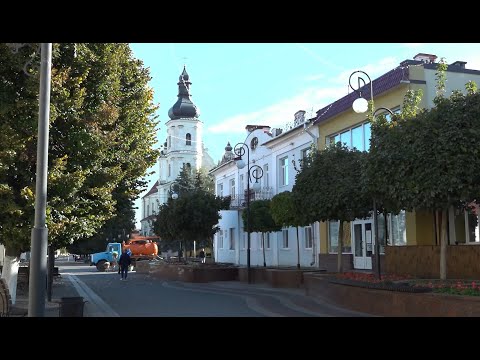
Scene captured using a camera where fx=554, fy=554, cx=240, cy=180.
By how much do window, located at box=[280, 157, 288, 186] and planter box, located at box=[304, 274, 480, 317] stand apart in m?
16.7

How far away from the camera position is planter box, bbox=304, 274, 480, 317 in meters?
10.1

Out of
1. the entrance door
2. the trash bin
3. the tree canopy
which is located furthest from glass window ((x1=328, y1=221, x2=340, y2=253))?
the trash bin

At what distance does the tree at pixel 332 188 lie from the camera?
17.2 meters

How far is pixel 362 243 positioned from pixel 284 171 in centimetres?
950

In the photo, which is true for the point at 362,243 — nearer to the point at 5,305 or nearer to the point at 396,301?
the point at 396,301

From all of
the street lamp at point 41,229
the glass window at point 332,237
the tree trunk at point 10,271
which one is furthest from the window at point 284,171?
the street lamp at point 41,229

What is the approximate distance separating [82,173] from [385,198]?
7.55 m

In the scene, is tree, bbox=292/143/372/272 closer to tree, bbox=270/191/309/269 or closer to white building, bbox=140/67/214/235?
tree, bbox=270/191/309/269

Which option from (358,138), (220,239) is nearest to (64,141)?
(358,138)

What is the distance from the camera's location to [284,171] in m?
32.9

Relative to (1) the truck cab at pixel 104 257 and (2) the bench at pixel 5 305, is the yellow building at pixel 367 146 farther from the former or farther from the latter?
(1) the truck cab at pixel 104 257

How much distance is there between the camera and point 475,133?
11.7m

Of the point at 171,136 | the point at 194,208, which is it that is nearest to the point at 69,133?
the point at 194,208
